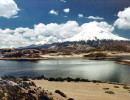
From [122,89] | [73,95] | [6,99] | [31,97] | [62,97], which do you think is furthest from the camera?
[122,89]

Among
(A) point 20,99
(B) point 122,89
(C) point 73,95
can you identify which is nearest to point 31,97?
(A) point 20,99

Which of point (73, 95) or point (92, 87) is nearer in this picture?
point (73, 95)

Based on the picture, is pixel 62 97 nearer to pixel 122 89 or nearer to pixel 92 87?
pixel 92 87

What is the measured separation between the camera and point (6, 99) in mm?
22484

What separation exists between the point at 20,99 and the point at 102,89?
21.0 meters

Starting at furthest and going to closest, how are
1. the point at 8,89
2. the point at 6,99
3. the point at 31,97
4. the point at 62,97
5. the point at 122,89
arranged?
1. the point at 122,89
2. the point at 62,97
3. the point at 8,89
4. the point at 31,97
5. the point at 6,99

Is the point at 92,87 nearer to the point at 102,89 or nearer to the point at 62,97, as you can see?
the point at 102,89

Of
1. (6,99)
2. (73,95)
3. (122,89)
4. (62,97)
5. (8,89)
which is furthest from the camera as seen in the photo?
(122,89)

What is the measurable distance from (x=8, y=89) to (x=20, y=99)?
13.7 feet

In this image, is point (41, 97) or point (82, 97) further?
point (82, 97)

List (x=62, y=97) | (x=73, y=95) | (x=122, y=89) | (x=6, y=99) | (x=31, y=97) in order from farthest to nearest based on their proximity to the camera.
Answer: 1. (x=122, y=89)
2. (x=73, y=95)
3. (x=62, y=97)
4. (x=31, y=97)
5. (x=6, y=99)

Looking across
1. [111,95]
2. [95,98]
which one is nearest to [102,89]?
[111,95]

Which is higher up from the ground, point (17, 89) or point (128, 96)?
point (17, 89)

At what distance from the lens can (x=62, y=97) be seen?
29672 millimetres
